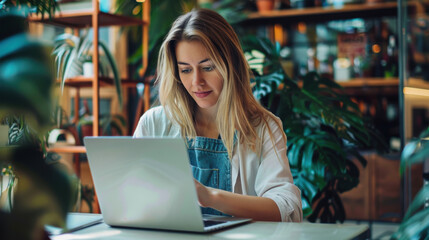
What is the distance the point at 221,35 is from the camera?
1.60 meters

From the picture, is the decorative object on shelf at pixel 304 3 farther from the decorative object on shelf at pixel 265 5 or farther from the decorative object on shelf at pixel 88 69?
the decorative object on shelf at pixel 88 69

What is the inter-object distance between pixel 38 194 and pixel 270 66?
2.31 metres

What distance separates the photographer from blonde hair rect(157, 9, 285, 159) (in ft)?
5.17

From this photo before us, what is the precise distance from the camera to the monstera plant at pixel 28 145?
0.34 metres

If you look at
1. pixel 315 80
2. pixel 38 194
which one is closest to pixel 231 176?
pixel 315 80

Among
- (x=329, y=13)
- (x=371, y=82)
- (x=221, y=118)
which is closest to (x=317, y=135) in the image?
(x=221, y=118)

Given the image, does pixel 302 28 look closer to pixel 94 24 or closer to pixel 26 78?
pixel 94 24

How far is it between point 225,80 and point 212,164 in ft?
0.88

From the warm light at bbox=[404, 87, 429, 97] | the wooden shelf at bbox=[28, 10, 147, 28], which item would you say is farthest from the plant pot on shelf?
the wooden shelf at bbox=[28, 10, 147, 28]

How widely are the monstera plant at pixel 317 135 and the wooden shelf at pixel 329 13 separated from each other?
199 centimetres

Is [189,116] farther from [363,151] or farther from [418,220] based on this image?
[363,151]

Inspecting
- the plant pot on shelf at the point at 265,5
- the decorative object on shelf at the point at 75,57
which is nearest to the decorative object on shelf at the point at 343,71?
the plant pot on shelf at the point at 265,5

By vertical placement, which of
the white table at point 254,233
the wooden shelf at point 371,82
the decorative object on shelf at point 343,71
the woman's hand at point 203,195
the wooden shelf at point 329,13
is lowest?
the white table at point 254,233

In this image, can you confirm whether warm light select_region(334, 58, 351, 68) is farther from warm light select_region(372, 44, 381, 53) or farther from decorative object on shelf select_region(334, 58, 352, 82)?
warm light select_region(372, 44, 381, 53)
